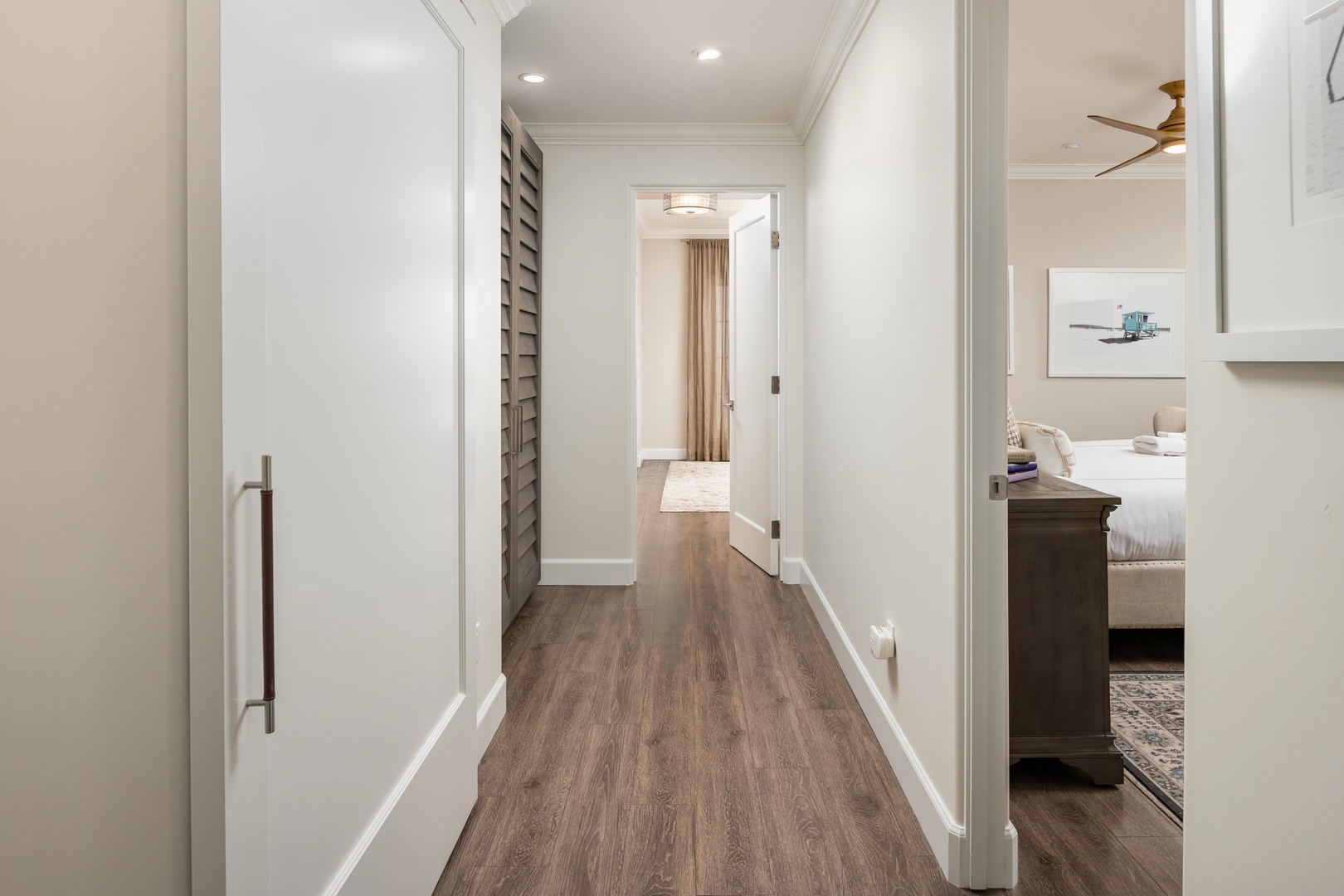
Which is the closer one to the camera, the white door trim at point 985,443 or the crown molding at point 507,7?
the white door trim at point 985,443

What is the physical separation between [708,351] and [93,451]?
8723 mm

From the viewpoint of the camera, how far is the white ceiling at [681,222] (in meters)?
7.79

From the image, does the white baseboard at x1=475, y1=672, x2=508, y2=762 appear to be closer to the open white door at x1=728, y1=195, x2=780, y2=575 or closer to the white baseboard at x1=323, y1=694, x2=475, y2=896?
the white baseboard at x1=323, y1=694, x2=475, y2=896

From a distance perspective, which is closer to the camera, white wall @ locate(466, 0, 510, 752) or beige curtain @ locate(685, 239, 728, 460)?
white wall @ locate(466, 0, 510, 752)

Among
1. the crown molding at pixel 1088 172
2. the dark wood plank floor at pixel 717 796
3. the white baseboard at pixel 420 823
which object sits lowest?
the dark wood plank floor at pixel 717 796

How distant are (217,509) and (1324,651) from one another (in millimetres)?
1139

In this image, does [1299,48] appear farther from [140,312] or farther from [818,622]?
[818,622]

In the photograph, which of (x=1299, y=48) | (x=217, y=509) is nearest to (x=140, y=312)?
(x=217, y=509)

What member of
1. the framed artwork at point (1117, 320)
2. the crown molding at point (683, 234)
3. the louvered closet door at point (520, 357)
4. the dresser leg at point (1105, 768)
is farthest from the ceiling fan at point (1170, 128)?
the crown molding at point (683, 234)

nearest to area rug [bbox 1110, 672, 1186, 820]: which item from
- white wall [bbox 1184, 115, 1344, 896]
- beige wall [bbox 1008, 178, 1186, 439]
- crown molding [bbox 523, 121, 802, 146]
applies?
white wall [bbox 1184, 115, 1344, 896]

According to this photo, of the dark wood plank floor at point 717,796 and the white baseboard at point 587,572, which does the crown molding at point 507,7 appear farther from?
the white baseboard at point 587,572

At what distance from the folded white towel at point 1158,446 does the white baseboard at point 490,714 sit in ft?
12.9

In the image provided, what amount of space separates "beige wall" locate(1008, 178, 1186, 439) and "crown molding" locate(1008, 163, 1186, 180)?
38 mm

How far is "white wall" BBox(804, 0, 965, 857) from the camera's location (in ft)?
5.86
